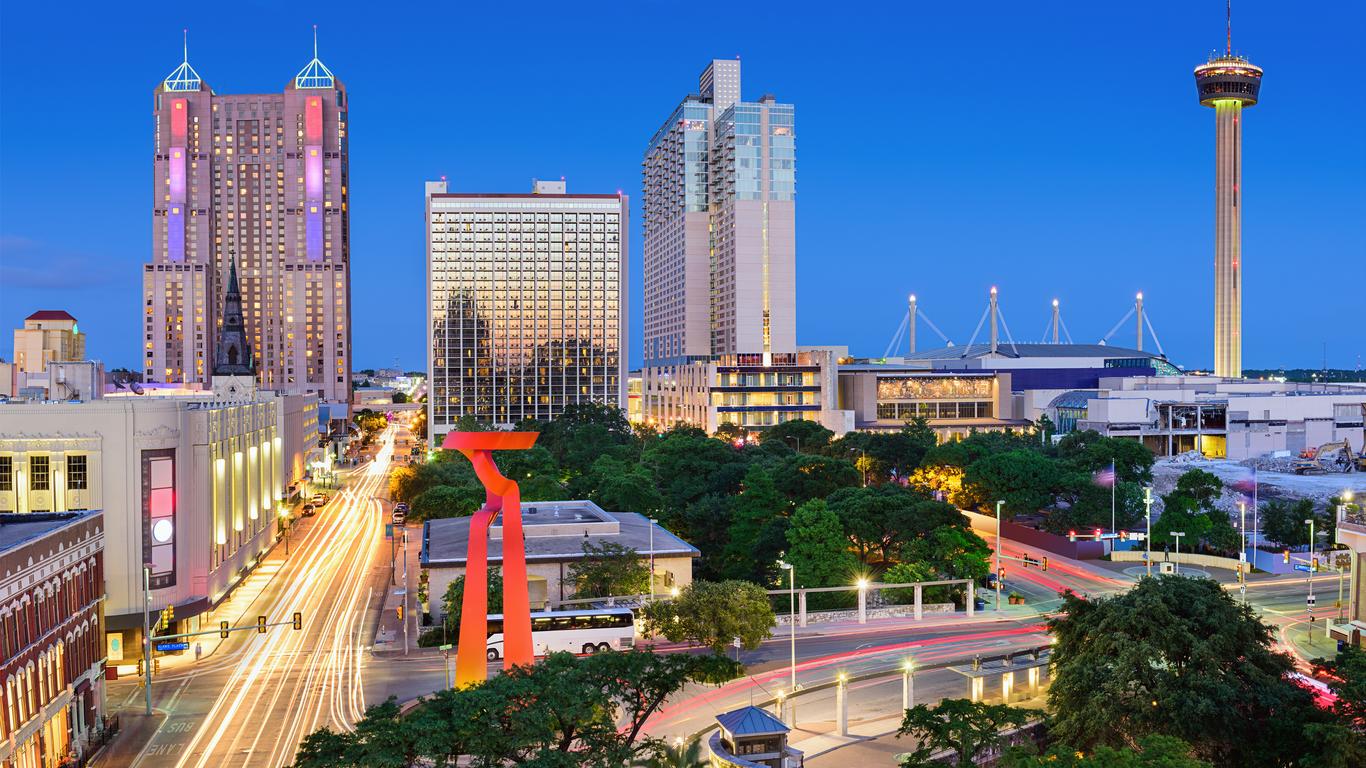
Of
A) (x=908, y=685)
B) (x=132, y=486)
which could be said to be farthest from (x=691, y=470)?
(x=908, y=685)

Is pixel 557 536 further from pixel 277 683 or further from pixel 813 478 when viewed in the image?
pixel 813 478

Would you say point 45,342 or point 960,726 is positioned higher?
point 45,342

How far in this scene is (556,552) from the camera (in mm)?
63594

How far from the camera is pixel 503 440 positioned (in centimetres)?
4066

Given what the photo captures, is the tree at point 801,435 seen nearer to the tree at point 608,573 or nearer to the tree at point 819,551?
the tree at point 819,551

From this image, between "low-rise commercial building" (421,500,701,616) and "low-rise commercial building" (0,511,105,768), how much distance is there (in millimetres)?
18597

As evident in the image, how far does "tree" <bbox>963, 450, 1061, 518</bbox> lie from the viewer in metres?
91.2

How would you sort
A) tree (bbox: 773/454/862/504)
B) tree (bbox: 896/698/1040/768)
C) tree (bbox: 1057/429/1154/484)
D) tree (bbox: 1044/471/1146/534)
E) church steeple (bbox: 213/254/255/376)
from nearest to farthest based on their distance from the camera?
1. tree (bbox: 896/698/1040/768)
2. tree (bbox: 1044/471/1146/534)
3. tree (bbox: 773/454/862/504)
4. tree (bbox: 1057/429/1154/484)
5. church steeple (bbox: 213/254/255/376)

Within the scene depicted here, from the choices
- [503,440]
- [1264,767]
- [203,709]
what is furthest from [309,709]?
[1264,767]

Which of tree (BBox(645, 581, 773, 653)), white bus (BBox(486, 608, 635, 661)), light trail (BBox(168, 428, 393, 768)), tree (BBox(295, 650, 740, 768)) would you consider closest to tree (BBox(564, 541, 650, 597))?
white bus (BBox(486, 608, 635, 661))

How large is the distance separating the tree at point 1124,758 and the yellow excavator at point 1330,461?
353 ft

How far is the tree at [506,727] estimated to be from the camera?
26.7 meters

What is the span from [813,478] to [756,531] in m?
12.0

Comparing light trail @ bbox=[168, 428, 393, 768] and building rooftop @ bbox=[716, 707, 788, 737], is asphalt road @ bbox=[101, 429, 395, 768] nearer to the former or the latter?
light trail @ bbox=[168, 428, 393, 768]
